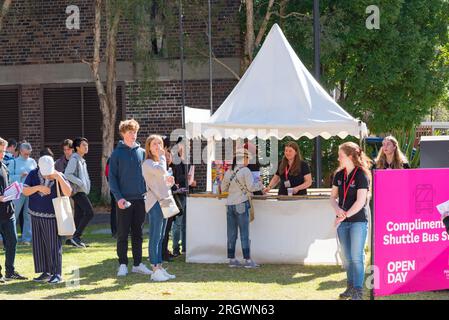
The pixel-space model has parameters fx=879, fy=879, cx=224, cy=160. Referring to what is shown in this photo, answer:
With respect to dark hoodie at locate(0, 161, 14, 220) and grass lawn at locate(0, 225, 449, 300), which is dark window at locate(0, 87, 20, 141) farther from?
dark hoodie at locate(0, 161, 14, 220)

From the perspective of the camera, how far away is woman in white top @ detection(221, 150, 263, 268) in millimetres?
12500

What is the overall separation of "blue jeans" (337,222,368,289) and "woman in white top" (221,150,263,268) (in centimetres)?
298

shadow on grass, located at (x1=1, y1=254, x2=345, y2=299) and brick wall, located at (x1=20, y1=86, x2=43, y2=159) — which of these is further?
brick wall, located at (x1=20, y1=86, x2=43, y2=159)

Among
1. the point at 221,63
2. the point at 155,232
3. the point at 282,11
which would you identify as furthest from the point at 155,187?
the point at 282,11

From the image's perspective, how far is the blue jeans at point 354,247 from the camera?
31.3 feet

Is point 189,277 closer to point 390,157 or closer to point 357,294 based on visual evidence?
point 357,294

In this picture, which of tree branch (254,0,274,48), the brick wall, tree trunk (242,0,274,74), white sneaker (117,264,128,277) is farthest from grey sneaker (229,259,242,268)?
the brick wall

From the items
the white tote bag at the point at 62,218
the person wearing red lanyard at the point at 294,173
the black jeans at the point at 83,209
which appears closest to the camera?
the white tote bag at the point at 62,218

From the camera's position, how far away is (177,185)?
1378 centimetres

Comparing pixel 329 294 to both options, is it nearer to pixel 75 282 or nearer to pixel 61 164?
pixel 75 282

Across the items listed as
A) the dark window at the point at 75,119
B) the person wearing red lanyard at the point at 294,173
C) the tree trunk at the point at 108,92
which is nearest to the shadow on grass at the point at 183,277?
the person wearing red lanyard at the point at 294,173

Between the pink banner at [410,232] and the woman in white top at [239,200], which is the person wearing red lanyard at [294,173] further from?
the pink banner at [410,232]

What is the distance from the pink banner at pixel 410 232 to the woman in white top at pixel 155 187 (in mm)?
3153

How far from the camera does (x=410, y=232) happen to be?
9.66 metres
